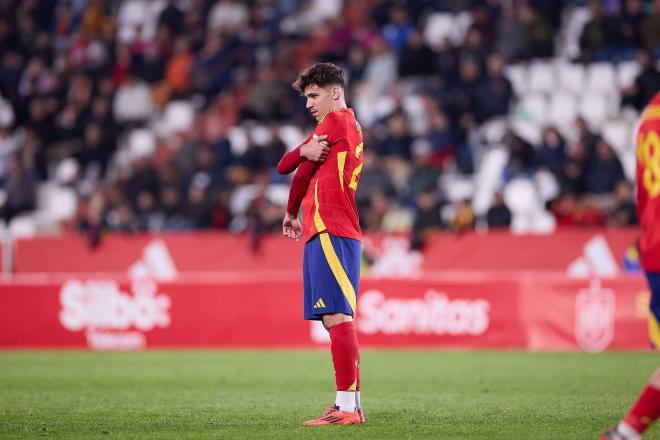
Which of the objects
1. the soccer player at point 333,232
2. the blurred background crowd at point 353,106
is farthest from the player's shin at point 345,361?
the blurred background crowd at point 353,106

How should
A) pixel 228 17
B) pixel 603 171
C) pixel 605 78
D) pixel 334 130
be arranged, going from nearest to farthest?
pixel 334 130, pixel 603 171, pixel 605 78, pixel 228 17

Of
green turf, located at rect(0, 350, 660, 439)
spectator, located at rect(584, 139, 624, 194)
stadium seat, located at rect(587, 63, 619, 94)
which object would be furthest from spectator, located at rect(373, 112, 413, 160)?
green turf, located at rect(0, 350, 660, 439)

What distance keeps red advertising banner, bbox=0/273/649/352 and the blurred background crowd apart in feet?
6.85

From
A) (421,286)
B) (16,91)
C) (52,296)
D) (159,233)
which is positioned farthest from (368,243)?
(16,91)

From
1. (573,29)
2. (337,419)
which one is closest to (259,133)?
(573,29)

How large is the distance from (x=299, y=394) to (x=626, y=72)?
41.4 feet

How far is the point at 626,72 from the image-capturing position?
811 inches

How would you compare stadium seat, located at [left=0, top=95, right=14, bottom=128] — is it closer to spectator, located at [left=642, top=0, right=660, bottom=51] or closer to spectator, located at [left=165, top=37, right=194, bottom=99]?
spectator, located at [left=165, top=37, right=194, bottom=99]

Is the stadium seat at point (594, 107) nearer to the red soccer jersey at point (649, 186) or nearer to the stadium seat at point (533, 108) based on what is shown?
the stadium seat at point (533, 108)

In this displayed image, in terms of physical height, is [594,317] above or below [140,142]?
below

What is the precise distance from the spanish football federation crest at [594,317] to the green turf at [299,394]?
0.92m

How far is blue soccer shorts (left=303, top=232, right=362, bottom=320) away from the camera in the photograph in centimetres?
766

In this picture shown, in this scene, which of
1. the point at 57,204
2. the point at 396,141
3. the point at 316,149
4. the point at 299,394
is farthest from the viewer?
the point at 57,204

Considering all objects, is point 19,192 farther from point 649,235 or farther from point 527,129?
point 649,235
